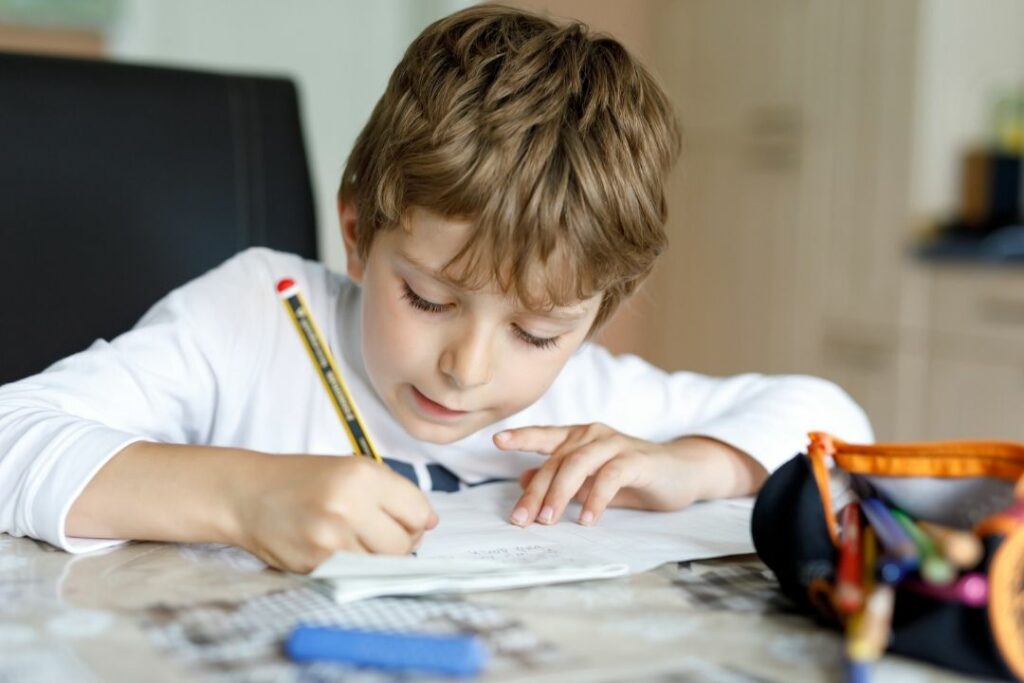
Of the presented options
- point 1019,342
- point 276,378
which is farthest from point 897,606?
point 1019,342

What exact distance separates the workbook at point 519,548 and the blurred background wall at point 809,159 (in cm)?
150

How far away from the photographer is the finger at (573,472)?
83 centimetres

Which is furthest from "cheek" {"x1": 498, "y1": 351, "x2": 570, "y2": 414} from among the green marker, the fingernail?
the green marker

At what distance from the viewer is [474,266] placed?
2.73 ft

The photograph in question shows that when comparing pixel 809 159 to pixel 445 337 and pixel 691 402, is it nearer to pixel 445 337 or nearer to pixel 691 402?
pixel 691 402

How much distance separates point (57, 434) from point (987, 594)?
565 mm

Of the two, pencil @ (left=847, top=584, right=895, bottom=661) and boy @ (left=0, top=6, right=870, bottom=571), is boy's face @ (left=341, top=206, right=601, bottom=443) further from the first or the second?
pencil @ (left=847, top=584, right=895, bottom=661)

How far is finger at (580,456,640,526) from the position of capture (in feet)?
2.74

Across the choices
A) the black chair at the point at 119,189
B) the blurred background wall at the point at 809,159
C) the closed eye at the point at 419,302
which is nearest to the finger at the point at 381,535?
the closed eye at the point at 419,302

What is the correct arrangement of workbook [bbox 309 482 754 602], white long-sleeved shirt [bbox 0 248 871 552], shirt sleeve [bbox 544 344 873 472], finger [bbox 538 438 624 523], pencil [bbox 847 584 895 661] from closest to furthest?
1. pencil [bbox 847 584 895 661]
2. workbook [bbox 309 482 754 602]
3. finger [bbox 538 438 624 523]
4. white long-sleeved shirt [bbox 0 248 871 552]
5. shirt sleeve [bbox 544 344 873 472]

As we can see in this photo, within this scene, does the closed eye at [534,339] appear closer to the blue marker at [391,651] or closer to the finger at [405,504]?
the finger at [405,504]

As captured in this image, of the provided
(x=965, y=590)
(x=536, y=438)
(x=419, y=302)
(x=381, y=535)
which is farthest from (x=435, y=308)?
(x=965, y=590)

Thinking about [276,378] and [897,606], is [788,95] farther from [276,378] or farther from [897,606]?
[897,606]

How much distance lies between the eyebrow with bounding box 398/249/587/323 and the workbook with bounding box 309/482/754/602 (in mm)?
140
